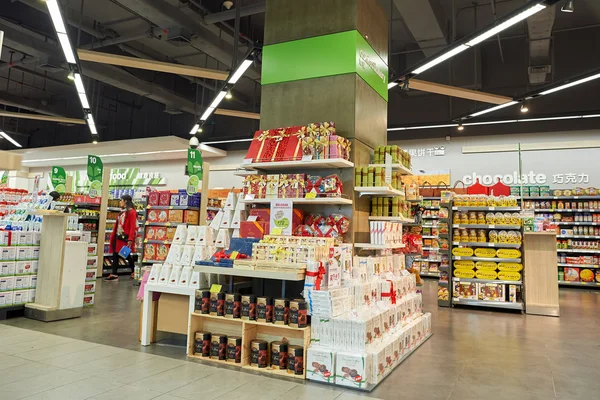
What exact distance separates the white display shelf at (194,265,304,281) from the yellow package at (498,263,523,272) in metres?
4.78

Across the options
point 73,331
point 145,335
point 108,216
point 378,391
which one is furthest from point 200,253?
point 108,216

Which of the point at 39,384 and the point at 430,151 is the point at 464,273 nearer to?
the point at 430,151

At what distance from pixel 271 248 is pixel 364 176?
56.2 inches

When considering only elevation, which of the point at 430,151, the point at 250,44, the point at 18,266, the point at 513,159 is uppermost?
the point at 250,44

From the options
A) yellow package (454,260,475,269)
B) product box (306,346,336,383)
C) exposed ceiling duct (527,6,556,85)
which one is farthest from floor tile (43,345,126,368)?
exposed ceiling duct (527,6,556,85)

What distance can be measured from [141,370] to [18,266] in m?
3.01

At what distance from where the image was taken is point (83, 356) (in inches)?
150

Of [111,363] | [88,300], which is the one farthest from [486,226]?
[88,300]

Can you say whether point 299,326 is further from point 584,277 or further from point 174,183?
point 174,183

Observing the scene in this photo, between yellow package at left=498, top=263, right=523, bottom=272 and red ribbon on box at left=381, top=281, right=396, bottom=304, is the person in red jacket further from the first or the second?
yellow package at left=498, top=263, right=523, bottom=272

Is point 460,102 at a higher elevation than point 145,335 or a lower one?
higher

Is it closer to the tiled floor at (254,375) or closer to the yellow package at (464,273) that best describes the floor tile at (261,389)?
the tiled floor at (254,375)

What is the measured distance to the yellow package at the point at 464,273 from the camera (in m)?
7.19

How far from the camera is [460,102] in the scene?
446 inches
